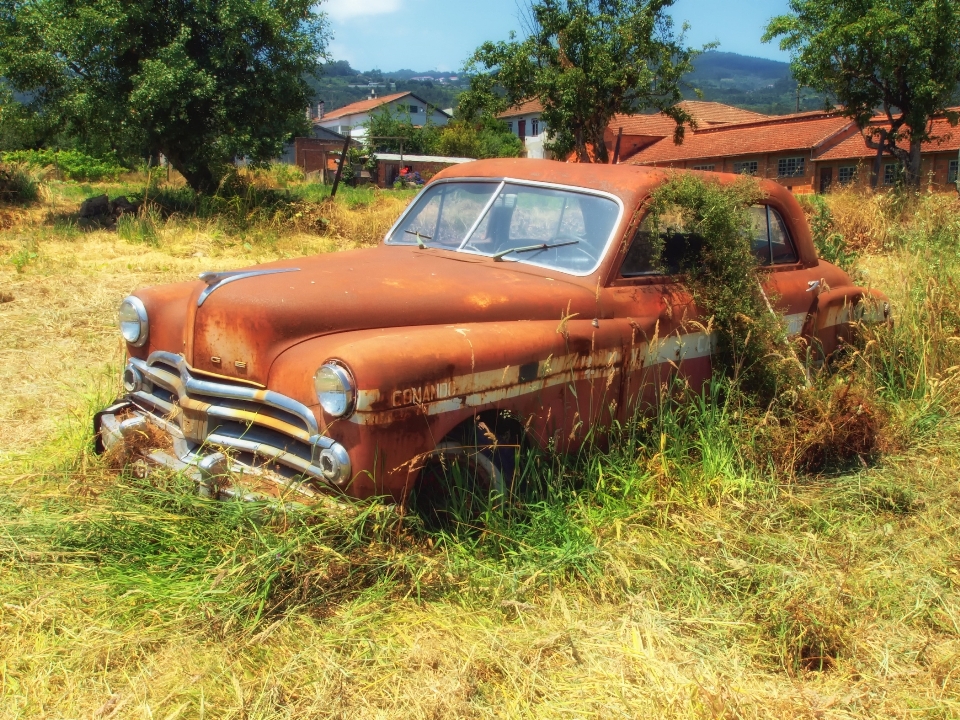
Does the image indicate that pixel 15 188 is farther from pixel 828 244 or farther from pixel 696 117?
pixel 696 117

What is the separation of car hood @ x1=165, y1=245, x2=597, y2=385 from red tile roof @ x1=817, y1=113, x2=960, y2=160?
28248 millimetres

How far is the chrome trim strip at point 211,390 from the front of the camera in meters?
3.02

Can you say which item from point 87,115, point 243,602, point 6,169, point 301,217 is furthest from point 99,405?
point 6,169

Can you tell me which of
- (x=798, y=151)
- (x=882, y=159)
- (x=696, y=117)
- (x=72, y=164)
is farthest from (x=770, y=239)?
(x=696, y=117)

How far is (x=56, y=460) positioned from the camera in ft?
13.2

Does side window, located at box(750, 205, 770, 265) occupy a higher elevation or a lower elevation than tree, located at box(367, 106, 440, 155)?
lower

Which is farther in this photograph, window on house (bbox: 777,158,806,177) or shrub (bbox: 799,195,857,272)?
window on house (bbox: 777,158,806,177)

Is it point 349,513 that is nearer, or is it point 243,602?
point 243,602

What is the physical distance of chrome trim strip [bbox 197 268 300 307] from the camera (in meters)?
3.46

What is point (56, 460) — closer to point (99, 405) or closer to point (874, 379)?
point (99, 405)

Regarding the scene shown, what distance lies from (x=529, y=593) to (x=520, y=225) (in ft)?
6.53

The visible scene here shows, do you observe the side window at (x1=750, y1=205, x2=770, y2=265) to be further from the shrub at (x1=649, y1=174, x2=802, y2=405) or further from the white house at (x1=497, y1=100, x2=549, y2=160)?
the white house at (x1=497, y1=100, x2=549, y2=160)

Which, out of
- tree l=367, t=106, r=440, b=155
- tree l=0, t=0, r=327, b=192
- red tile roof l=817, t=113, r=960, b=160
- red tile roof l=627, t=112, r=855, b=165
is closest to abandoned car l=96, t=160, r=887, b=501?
tree l=0, t=0, r=327, b=192

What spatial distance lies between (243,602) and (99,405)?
235 cm
